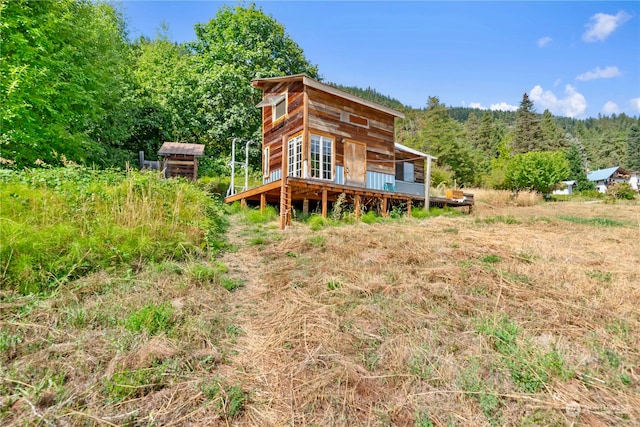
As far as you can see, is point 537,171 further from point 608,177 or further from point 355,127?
point 608,177

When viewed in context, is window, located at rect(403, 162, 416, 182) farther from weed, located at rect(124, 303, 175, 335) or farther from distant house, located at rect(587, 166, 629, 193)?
distant house, located at rect(587, 166, 629, 193)

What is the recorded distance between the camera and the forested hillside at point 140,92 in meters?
8.07

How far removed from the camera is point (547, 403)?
2.04 metres

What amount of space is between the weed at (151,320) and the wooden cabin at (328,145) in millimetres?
6537

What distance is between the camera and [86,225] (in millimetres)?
4707

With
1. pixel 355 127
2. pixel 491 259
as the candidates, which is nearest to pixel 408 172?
pixel 355 127

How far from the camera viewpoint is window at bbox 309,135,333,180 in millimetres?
11766

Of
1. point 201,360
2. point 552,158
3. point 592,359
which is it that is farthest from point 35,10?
point 552,158

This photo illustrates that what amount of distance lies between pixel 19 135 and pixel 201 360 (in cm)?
868

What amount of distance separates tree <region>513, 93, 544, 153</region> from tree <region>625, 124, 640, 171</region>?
28064 mm

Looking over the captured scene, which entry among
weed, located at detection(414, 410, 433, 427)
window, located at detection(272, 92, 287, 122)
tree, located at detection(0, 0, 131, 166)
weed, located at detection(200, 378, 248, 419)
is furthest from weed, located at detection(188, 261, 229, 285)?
window, located at detection(272, 92, 287, 122)

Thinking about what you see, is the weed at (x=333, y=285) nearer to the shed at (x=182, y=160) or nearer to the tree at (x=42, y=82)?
the tree at (x=42, y=82)

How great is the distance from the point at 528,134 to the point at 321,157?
50.5 metres

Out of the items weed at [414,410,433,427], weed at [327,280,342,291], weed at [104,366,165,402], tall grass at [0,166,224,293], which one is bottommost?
weed at [414,410,433,427]
